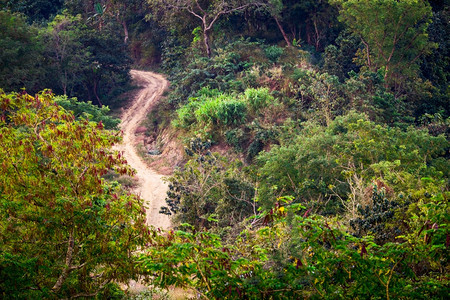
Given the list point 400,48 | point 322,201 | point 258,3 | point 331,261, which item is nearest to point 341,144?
point 322,201

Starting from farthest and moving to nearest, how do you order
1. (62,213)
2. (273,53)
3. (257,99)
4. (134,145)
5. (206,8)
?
1. (206,8)
2. (273,53)
3. (134,145)
4. (257,99)
5. (62,213)

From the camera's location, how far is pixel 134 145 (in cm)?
2508

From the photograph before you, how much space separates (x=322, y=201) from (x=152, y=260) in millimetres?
8953

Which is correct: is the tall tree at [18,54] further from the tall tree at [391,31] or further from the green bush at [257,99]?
the tall tree at [391,31]

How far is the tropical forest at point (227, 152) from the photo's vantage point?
604 centimetres

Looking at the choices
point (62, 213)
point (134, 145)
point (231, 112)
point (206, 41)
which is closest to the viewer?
point (62, 213)

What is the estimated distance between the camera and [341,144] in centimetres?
1537

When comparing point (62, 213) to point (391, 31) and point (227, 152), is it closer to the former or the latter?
point (227, 152)

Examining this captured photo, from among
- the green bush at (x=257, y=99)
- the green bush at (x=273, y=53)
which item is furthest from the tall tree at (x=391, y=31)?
the green bush at (x=257, y=99)

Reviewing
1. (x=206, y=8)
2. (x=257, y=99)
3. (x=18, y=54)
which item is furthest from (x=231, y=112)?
(x=18, y=54)

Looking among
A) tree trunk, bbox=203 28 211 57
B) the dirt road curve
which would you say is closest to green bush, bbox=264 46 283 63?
tree trunk, bbox=203 28 211 57

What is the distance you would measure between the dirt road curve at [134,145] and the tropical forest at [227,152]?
15 centimetres

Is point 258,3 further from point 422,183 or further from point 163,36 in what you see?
point 422,183

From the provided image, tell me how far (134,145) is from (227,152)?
685 cm
